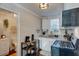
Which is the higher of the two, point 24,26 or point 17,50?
point 24,26

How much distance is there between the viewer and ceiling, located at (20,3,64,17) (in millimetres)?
1793

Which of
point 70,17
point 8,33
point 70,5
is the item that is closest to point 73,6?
point 70,5

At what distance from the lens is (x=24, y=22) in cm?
182

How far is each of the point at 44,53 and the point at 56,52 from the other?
0.61ft

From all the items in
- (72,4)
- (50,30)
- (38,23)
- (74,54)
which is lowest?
(74,54)

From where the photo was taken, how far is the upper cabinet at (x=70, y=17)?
1782 millimetres

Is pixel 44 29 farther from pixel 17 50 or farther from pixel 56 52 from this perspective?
pixel 17 50

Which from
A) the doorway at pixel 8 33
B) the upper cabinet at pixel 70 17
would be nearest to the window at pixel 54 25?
the upper cabinet at pixel 70 17

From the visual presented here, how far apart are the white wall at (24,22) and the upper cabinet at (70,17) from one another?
39 cm

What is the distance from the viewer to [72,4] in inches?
69.7

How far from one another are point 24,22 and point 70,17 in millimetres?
708

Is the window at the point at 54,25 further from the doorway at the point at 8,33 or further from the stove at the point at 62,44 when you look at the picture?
the doorway at the point at 8,33

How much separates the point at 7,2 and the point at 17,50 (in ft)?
2.43

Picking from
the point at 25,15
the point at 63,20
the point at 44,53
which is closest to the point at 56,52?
the point at 44,53
